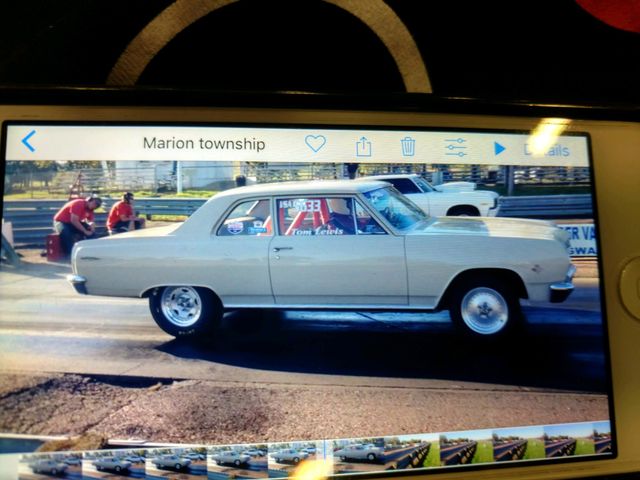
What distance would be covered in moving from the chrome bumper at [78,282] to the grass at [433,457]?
1.15 metres

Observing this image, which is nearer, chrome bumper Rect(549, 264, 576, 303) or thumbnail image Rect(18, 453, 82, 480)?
thumbnail image Rect(18, 453, 82, 480)

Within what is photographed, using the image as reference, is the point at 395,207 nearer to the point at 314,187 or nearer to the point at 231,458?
the point at 314,187

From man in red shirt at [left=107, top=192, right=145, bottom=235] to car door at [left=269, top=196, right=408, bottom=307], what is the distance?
0.41 meters

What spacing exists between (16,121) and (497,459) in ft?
5.75

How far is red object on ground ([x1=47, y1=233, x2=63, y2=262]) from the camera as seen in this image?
4.55ft

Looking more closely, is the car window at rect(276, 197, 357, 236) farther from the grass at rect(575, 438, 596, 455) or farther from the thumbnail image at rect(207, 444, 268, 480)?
the grass at rect(575, 438, 596, 455)

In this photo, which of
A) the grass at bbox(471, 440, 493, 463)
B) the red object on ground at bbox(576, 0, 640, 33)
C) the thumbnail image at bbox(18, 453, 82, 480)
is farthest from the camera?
the red object on ground at bbox(576, 0, 640, 33)

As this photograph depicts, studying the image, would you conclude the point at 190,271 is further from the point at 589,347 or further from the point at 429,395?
the point at 589,347

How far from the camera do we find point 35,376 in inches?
54.8

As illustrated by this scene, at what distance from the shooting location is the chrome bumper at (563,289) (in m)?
1.52

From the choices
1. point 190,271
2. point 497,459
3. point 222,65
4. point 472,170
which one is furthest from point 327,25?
point 497,459

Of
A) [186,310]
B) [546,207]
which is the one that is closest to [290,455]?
[186,310]

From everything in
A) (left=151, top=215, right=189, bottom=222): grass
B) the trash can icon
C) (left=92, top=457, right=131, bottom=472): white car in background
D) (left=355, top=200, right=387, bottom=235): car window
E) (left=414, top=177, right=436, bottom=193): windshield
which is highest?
the trash can icon

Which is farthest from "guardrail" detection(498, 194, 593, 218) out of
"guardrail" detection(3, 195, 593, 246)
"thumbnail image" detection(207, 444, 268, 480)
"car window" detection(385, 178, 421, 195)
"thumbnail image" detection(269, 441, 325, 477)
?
"thumbnail image" detection(207, 444, 268, 480)
